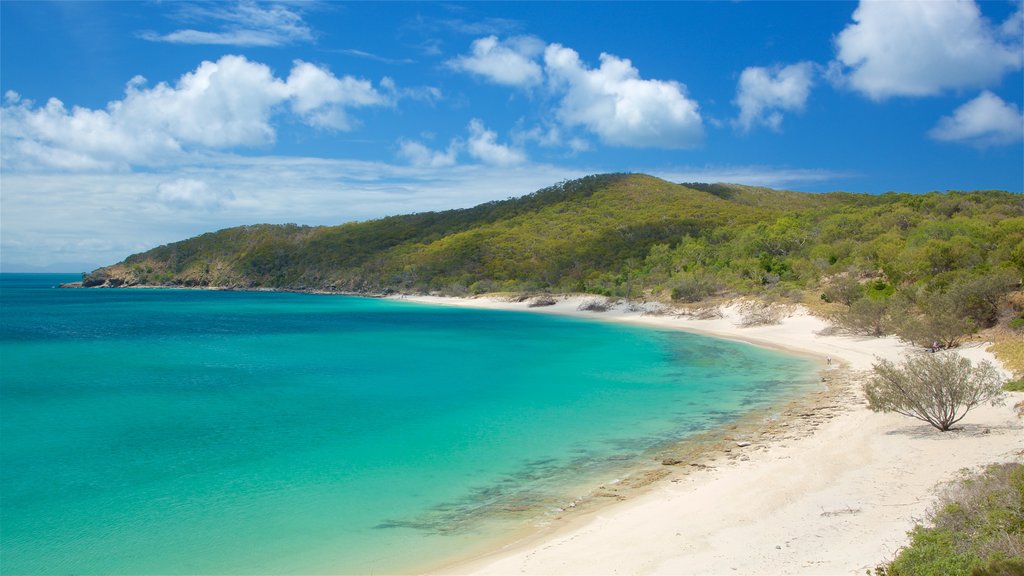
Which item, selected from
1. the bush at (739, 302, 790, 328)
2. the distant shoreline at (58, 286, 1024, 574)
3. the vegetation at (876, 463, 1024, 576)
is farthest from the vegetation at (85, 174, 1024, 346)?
the vegetation at (876, 463, 1024, 576)

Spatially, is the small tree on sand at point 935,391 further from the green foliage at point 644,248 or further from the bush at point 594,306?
the bush at point 594,306

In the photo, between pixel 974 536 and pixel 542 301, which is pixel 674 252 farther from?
pixel 974 536

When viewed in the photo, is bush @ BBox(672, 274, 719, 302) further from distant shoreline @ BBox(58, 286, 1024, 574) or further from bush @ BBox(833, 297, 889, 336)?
distant shoreline @ BBox(58, 286, 1024, 574)

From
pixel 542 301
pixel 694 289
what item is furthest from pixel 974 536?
pixel 542 301

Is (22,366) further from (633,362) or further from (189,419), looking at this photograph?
(633,362)

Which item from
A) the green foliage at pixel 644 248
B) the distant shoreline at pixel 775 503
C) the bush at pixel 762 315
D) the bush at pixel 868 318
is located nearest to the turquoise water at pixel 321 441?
the distant shoreline at pixel 775 503

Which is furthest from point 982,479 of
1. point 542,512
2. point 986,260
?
point 986,260

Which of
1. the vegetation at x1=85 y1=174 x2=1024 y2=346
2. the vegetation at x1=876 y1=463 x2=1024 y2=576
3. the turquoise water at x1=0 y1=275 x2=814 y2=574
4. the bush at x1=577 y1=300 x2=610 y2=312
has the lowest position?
the turquoise water at x1=0 y1=275 x2=814 y2=574
